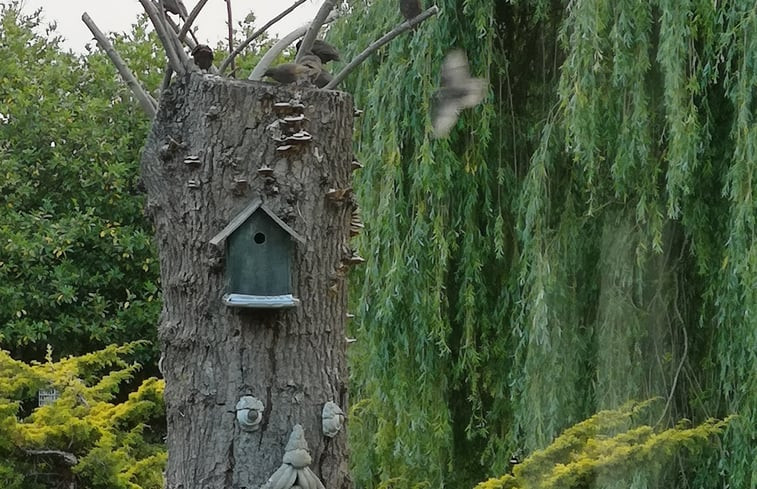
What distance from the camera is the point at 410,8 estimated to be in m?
1.74

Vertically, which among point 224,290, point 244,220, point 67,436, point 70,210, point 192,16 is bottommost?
point 67,436

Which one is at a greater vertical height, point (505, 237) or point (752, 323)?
point (505, 237)

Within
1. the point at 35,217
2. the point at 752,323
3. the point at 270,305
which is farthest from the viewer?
the point at 35,217

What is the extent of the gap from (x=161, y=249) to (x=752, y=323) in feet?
5.70

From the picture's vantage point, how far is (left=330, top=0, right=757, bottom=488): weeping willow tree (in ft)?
9.61

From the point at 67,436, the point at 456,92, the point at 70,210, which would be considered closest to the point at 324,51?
the point at 456,92

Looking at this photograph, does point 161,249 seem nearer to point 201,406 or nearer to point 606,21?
point 201,406

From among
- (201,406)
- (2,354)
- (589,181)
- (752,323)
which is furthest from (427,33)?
(201,406)

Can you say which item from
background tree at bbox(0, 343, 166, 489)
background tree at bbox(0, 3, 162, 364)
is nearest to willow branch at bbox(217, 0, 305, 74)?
background tree at bbox(0, 343, 166, 489)

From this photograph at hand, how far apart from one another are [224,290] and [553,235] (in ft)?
5.99

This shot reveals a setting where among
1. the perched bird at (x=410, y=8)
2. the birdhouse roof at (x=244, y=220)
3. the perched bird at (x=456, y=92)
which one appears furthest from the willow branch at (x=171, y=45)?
the perched bird at (x=456, y=92)

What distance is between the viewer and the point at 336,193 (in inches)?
65.9

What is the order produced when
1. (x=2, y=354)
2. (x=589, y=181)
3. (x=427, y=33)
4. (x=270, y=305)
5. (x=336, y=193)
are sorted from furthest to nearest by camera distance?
(x=2, y=354) < (x=427, y=33) < (x=589, y=181) < (x=336, y=193) < (x=270, y=305)

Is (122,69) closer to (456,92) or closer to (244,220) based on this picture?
(244,220)
